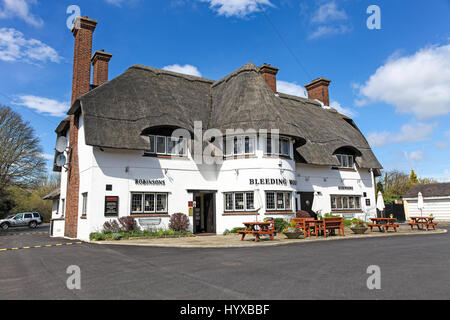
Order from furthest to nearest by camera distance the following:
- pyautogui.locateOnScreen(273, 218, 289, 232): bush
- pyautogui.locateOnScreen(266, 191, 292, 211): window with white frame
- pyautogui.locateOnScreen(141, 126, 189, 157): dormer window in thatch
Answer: pyautogui.locateOnScreen(266, 191, 292, 211): window with white frame < pyautogui.locateOnScreen(141, 126, 189, 157): dormer window in thatch < pyautogui.locateOnScreen(273, 218, 289, 232): bush

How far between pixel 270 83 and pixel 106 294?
22311 mm

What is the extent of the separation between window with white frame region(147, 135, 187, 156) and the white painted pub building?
0.05 metres

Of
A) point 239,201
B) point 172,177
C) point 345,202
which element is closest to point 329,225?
point 239,201

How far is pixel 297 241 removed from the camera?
13.4 metres

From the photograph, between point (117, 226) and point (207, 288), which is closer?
point (207, 288)

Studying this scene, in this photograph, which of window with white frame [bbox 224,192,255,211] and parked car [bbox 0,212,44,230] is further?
parked car [bbox 0,212,44,230]

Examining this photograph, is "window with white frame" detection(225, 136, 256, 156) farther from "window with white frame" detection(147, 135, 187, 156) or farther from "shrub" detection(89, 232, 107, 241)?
"shrub" detection(89, 232, 107, 241)

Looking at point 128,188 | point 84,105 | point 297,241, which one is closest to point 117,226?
point 128,188

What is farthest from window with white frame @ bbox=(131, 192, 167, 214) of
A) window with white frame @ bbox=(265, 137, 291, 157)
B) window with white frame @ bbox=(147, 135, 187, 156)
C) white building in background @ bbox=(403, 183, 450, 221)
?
white building in background @ bbox=(403, 183, 450, 221)

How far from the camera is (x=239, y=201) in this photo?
1891 centimetres

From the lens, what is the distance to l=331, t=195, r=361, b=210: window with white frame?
77.6 feet

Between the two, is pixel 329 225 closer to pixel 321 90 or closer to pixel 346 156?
pixel 346 156
